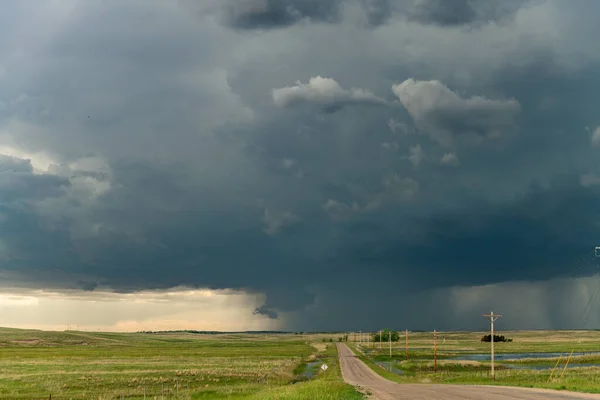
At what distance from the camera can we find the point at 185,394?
57562 mm

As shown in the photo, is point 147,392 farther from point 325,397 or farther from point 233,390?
point 325,397

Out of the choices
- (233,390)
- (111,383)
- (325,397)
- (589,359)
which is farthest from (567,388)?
(589,359)

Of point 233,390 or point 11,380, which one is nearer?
point 233,390

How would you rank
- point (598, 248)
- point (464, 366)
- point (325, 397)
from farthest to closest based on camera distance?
1. point (464, 366)
2. point (598, 248)
3. point (325, 397)

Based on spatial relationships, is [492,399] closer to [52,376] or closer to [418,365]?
[52,376]

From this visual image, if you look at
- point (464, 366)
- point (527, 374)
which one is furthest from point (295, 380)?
point (464, 366)

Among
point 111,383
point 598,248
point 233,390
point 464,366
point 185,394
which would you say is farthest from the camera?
point 464,366

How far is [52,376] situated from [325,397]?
5285 cm

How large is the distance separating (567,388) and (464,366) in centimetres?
6043

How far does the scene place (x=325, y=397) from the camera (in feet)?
141

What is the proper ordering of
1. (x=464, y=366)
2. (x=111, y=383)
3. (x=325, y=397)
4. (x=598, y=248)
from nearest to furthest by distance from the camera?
(x=325, y=397) < (x=598, y=248) < (x=111, y=383) < (x=464, y=366)

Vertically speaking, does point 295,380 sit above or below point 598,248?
Answer: below

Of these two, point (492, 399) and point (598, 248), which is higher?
point (598, 248)

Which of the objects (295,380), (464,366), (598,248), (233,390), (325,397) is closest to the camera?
(325,397)
